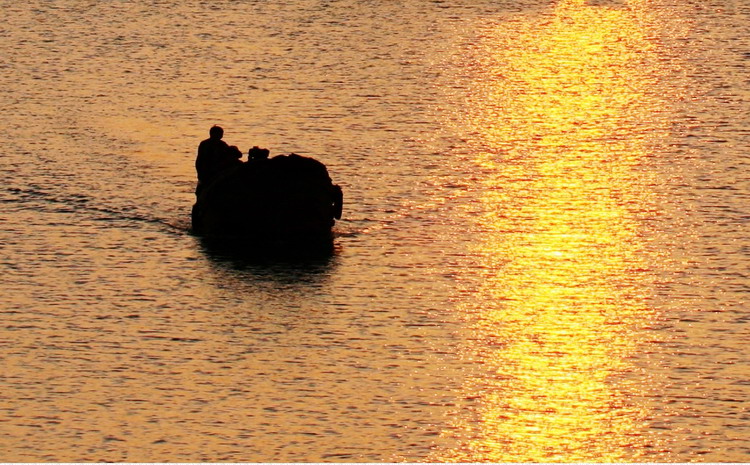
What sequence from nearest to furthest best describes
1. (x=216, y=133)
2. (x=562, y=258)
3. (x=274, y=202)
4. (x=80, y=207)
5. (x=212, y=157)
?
1. (x=274, y=202)
2. (x=562, y=258)
3. (x=212, y=157)
4. (x=216, y=133)
5. (x=80, y=207)

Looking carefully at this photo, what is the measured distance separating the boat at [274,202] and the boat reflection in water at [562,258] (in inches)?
177

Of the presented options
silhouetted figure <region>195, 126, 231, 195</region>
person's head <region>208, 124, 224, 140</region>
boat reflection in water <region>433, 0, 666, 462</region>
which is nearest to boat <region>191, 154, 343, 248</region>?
silhouetted figure <region>195, 126, 231, 195</region>

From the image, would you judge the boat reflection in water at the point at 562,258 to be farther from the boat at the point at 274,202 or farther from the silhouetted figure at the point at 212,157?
the silhouetted figure at the point at 212,157

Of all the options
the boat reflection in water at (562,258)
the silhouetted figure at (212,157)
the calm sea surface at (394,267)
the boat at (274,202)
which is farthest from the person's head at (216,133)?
the boat reflection in water at (562,258)

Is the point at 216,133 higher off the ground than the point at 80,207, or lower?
higher

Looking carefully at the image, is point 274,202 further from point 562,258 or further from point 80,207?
point 80,207

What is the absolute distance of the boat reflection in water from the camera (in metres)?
42.5

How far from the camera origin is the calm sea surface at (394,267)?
4259 centimetres

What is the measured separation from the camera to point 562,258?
5603cm

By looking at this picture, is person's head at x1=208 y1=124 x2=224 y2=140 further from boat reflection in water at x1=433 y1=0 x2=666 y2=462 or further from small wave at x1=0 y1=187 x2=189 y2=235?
Result: boat reflection in water at x1=433 y1=0 x2=666 y2=462

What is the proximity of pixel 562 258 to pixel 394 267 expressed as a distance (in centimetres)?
442

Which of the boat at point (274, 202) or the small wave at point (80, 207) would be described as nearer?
the boat at point (274, 202)

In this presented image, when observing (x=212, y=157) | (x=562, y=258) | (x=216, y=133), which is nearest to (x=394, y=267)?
(x=562, y=258)

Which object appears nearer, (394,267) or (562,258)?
(394,267)
